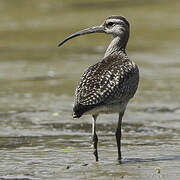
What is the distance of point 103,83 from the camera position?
902 cm

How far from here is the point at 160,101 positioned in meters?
14.5

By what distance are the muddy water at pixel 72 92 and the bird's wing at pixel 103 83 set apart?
851 mm

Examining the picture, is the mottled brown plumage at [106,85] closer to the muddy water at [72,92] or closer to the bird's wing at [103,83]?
the bird's wing at [103,83]

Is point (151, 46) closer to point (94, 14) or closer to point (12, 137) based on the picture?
point (94, 14)

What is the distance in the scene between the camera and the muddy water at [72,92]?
30.1 feet

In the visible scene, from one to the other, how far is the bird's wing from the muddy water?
851mm

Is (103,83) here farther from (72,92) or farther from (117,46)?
(72,92)

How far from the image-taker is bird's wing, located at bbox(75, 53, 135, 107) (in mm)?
8828

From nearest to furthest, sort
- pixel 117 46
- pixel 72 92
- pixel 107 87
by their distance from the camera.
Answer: pixel 107 87, pixel 117 46, pixel 72 92

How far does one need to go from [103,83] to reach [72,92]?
22.3 feet

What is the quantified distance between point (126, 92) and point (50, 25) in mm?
16836

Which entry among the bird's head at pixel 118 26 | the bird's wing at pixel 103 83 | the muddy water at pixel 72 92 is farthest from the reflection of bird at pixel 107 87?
the muddy water at pixel 72 92

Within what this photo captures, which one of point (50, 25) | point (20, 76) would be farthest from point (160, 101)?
point (50, 25)

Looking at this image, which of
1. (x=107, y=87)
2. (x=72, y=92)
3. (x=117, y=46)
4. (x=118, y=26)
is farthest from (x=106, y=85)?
(x=72, y=92)
